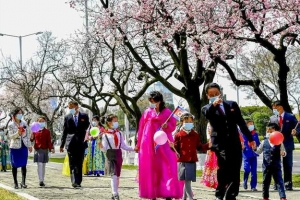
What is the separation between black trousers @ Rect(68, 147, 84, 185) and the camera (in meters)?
13.8

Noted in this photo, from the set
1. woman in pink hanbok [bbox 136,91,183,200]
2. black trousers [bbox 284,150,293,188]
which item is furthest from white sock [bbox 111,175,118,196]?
black trousers [bbox 284,150,293,188]

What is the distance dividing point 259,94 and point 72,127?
18.2 feet

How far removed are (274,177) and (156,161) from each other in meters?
2.03

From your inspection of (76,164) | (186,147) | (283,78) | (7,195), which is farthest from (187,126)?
(283,78)

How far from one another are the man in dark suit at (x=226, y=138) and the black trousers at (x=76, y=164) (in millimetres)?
6118

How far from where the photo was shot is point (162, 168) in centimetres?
992

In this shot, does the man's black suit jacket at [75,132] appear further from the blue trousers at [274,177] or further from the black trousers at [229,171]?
the black trousers at [229,171]

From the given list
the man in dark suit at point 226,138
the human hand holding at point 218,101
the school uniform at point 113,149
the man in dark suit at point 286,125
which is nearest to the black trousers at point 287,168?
the man in dark suit at point 286,125

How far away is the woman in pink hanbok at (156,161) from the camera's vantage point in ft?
32.3

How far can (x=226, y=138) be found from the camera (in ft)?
26.6

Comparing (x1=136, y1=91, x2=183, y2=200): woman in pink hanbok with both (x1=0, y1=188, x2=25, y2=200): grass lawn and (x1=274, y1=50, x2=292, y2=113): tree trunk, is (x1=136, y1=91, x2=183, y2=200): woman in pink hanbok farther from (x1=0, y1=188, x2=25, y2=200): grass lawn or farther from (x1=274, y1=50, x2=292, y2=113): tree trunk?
(x1=274, y1=50, x2=292, y2=113): tree trunk

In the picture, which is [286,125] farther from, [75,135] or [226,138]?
[226,138]

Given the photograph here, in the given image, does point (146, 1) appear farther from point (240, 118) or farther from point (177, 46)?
point (240, 118)

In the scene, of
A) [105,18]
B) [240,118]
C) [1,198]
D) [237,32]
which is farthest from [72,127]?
[105,18]
